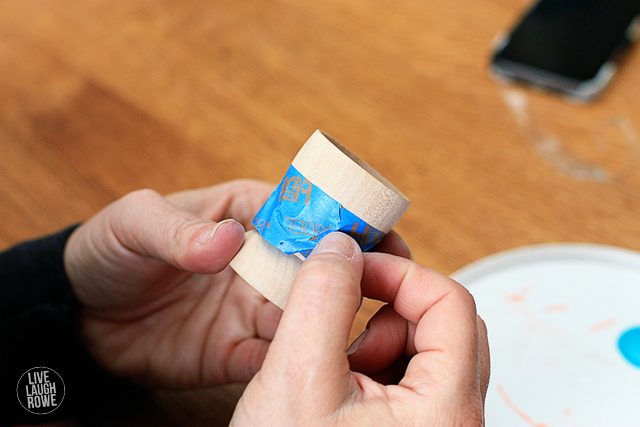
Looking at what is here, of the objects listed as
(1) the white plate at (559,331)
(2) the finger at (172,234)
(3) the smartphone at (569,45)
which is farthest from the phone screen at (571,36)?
(2) the finger at (172,234)

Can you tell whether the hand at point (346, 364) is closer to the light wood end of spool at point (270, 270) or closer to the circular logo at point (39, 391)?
the light wood end of spool at point (270, 270)

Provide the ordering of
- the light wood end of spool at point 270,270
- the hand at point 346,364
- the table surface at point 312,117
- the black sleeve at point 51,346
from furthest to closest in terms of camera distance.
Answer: the table surface at point 312,117
the black sleeve at point 51,346
the light wood end of spool at point 270,270
the hand at point 346,364

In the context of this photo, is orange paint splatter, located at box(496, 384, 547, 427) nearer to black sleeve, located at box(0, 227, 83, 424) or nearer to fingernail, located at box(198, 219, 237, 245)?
fingernail, located at box(198, 219, 237, 245)

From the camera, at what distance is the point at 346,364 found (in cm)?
Answer: 41

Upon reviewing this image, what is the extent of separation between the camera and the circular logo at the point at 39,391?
593 millimetres

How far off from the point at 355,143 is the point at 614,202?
29 cm

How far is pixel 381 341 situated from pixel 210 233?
151 mm

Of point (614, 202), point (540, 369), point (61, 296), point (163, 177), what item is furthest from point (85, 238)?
point (614, 202)

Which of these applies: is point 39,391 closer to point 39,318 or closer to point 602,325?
point 39,318

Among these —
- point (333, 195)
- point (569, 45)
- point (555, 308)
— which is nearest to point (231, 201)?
point (333, 195)

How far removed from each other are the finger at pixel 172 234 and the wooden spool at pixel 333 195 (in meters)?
0.03

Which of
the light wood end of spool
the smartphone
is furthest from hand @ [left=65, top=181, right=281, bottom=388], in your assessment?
the smartphone

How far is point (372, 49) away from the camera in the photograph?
3.09 feet

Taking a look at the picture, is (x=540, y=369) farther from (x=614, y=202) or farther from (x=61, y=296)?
(x=61, y=296)
